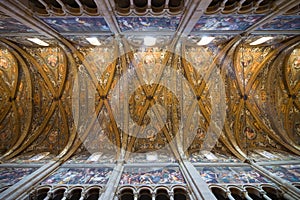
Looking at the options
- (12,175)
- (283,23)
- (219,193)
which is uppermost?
(283,23)

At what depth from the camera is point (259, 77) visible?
10320 mm

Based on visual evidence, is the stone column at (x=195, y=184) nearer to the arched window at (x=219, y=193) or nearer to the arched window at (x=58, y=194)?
the arched window at (x=219, y=193)

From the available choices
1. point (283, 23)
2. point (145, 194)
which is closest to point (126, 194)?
point (145, 194)

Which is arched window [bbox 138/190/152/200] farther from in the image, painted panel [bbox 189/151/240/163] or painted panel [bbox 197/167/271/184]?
painted panel [bbox 189/151/240/163]

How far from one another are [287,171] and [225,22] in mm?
5760

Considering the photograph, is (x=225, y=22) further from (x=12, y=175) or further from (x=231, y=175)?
(x=12, y=175)

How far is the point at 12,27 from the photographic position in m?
6.57

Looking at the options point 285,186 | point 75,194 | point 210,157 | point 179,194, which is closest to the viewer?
point 285,186

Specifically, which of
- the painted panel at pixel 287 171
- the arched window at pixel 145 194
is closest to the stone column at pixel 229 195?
the painted panel at pixel 287 171

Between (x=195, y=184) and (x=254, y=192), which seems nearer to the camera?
(x=195, y=184)

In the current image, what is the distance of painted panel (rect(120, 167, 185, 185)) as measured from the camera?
7110mm

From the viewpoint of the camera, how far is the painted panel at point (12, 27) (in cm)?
599

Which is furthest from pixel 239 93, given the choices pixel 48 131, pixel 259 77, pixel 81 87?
pixel 48 131

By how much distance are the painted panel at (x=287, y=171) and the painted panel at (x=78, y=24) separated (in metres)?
7.83
